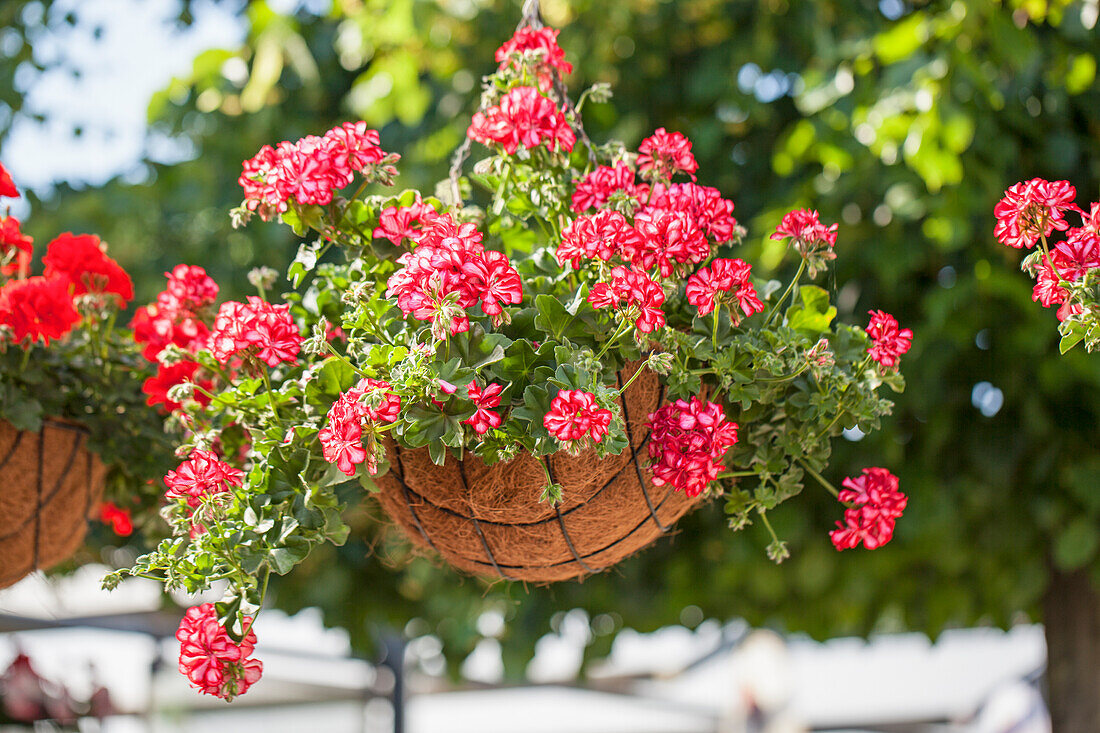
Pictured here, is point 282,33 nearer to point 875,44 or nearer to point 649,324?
point 875,44

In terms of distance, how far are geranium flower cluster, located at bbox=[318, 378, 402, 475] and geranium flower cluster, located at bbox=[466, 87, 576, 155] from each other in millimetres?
340

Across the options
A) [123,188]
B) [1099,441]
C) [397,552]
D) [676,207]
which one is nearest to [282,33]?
[123,188]

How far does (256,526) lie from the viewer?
793 millimetres

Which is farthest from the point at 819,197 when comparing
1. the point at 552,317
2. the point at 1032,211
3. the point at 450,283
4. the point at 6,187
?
the point at 6,187

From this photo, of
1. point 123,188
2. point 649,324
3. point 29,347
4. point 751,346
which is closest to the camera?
point 649,324

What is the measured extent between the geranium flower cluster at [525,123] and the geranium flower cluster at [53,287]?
53 cm

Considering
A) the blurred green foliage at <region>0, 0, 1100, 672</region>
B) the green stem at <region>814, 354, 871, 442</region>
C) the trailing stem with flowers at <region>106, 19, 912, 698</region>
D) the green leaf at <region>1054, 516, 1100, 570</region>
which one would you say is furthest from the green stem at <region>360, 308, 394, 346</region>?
the green leaf at <region>1054, 516, 1100, 570</region>

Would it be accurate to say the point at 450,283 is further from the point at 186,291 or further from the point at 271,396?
the point at 186,291

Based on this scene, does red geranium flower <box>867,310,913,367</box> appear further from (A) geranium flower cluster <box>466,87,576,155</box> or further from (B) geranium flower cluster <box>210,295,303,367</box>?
(B) geranium flower cluster <box>210,295,303,367</box>

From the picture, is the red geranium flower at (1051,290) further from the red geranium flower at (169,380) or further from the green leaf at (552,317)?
the red geranium flower at (169,380)

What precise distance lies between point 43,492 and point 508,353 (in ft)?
2.49

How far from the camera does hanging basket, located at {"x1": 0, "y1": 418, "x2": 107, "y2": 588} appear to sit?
115 centimetres

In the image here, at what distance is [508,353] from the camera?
2.60 ft

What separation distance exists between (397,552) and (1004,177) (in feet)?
4.57
